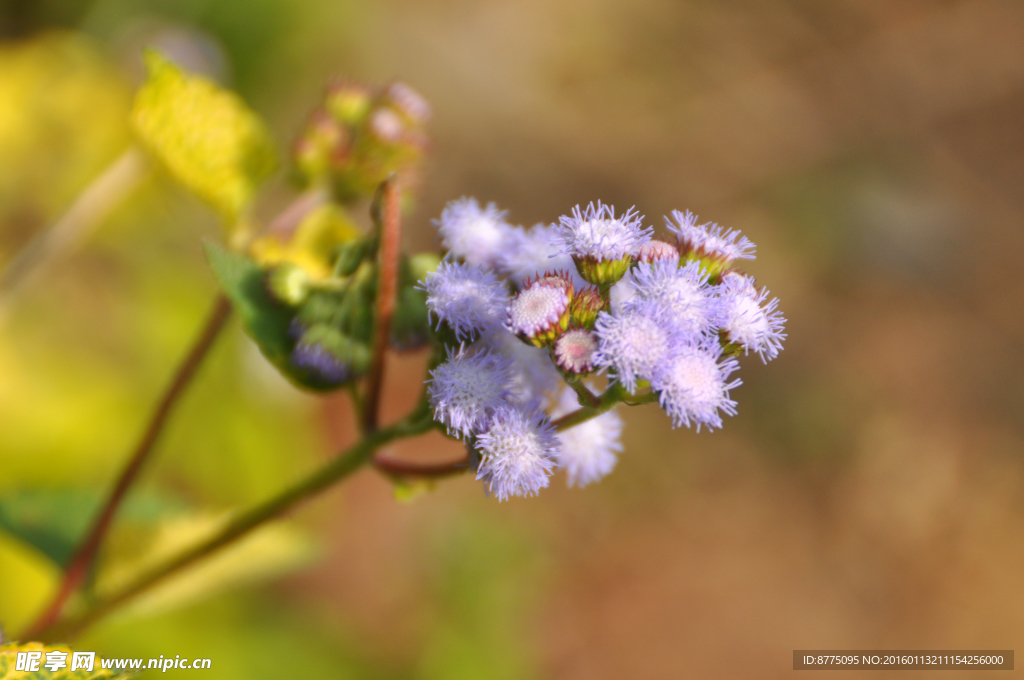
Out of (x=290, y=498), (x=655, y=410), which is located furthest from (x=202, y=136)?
(x=655, y=410)

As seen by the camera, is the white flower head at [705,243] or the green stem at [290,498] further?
the green stem at [290,498]

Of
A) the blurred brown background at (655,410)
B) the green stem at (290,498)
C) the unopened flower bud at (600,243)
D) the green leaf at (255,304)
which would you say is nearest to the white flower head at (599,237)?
the unopened flower bud at (600,243)

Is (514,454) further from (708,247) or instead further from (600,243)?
(708,247)

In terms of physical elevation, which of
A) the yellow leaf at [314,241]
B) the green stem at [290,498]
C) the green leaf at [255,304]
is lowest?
the green stem at [290,498]

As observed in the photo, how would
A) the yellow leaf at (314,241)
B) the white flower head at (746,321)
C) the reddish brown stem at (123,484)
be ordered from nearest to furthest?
the white flower head at (746,321) < the reddish brown stem at (123,484) < the yellow leaf at (314,241)

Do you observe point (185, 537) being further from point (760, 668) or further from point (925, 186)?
point (925, 186)

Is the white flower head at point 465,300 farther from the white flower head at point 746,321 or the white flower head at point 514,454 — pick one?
the white flower head at point 746,321

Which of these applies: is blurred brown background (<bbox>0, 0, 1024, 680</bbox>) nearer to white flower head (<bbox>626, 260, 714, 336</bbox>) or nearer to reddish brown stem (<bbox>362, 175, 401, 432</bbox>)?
reddish brown stem (<bbox>362, 175, 401, 432</bbox>)
